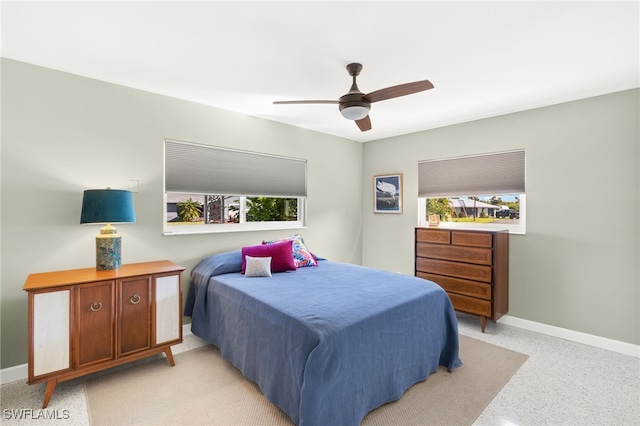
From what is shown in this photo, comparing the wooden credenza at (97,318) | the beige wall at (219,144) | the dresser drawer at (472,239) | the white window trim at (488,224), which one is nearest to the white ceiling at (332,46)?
Result: the beige wall at (219,144)

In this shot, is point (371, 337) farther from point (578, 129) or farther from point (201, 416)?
point (578, 129)

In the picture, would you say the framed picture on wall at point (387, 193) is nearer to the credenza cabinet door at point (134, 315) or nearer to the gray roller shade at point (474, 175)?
the gray roller shade at point (474, 175)

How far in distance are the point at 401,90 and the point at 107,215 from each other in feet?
7.99

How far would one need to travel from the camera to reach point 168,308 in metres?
2.61

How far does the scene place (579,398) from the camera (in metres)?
2.19

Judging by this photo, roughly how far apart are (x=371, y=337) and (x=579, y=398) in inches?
63.1

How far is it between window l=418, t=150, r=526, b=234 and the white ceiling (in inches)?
30.3

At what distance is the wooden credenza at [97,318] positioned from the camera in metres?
2.06

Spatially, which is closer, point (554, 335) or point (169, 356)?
point (169, 356)


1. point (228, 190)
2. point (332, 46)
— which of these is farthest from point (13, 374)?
point (332, 46)

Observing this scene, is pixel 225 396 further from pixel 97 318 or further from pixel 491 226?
pixel 491 226

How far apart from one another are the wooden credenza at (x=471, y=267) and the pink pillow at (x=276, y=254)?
1.70 m

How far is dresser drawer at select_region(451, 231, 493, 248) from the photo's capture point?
3272mm

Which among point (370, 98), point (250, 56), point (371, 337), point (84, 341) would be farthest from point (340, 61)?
point (84, 341)
